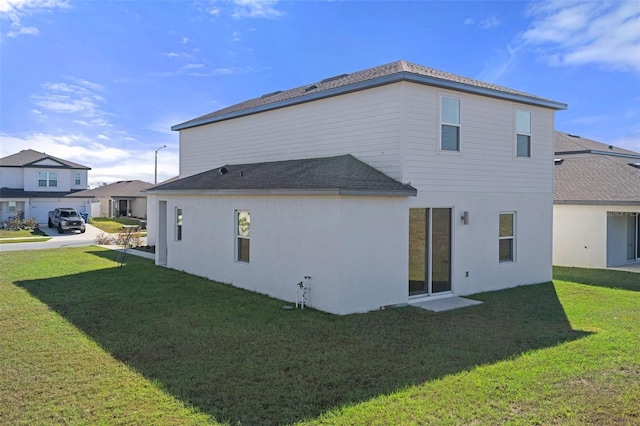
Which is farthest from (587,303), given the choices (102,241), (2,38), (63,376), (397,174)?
(102,241)

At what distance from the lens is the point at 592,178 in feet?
58.0

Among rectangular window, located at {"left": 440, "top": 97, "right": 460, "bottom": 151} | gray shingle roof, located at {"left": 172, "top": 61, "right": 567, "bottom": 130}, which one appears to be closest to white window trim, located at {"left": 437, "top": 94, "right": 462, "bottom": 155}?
rectangular window, located at {"left": 440, "top": 97, "right": 460, "bottom": 151}

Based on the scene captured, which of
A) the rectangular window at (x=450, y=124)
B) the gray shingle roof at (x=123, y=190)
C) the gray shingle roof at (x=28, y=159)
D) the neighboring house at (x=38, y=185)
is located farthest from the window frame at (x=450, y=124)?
the gray shingle roof at (x=28, y=159)

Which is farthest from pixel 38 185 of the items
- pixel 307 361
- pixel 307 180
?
pixel 307 361

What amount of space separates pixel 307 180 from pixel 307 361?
454 centimetres

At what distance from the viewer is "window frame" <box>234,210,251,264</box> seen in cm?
1152

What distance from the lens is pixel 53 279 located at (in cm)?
1267

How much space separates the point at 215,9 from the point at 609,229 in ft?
52.1

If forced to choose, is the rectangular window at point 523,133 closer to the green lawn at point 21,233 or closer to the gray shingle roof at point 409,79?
the gray shingle roof at point 409,79

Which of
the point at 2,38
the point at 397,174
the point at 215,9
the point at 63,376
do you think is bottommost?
A: the point at 63,376

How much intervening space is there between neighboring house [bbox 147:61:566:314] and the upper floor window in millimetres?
29869

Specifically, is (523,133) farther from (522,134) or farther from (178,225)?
(178,225)

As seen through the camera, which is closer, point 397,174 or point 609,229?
point 397,174

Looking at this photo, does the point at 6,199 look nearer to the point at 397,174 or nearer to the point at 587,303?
the point at 397,174
